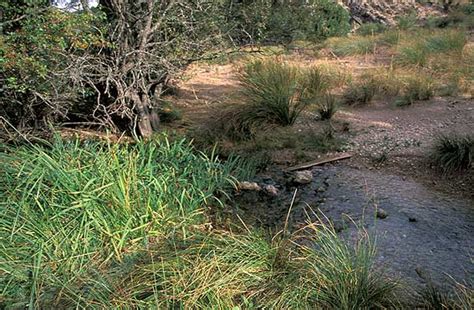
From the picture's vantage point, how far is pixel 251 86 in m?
6.36

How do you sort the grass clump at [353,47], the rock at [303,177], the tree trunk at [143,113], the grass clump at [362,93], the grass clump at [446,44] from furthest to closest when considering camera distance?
the grass clump at [353,47] < the grass clump at [446,44] < the grass clump at [362,93] < the tree trunk at [143,113] < the rock at [303,177]

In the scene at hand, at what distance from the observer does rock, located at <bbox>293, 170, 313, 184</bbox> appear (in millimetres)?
4600

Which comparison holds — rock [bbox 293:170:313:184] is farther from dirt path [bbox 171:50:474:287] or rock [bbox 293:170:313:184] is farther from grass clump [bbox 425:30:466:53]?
grass clump [bbox 425:30:466:53]

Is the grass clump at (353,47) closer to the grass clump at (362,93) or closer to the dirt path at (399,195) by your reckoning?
the grass clump at (362,93)

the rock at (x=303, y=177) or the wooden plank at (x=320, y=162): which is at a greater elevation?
the rock at (x=303, y=177)

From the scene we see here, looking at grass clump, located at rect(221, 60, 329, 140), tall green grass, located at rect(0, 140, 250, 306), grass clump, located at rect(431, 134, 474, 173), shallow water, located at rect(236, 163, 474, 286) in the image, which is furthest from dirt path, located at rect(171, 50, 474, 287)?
tall green grass, located at rect(0, 140, 250, 306)

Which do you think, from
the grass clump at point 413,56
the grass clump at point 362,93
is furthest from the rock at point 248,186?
the grass clump at point 413,56

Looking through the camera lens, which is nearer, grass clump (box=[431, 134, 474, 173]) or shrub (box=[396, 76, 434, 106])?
grass clump (box=[431, 134, 474, 173])

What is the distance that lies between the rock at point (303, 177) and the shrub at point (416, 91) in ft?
8.88

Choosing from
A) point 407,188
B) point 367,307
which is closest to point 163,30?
point 407,188

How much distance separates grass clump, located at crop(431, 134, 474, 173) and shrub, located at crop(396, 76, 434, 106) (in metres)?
2.00

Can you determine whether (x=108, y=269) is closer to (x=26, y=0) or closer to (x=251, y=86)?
(x=26, y=0)

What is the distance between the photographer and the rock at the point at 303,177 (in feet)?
15.1

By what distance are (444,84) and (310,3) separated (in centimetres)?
382
